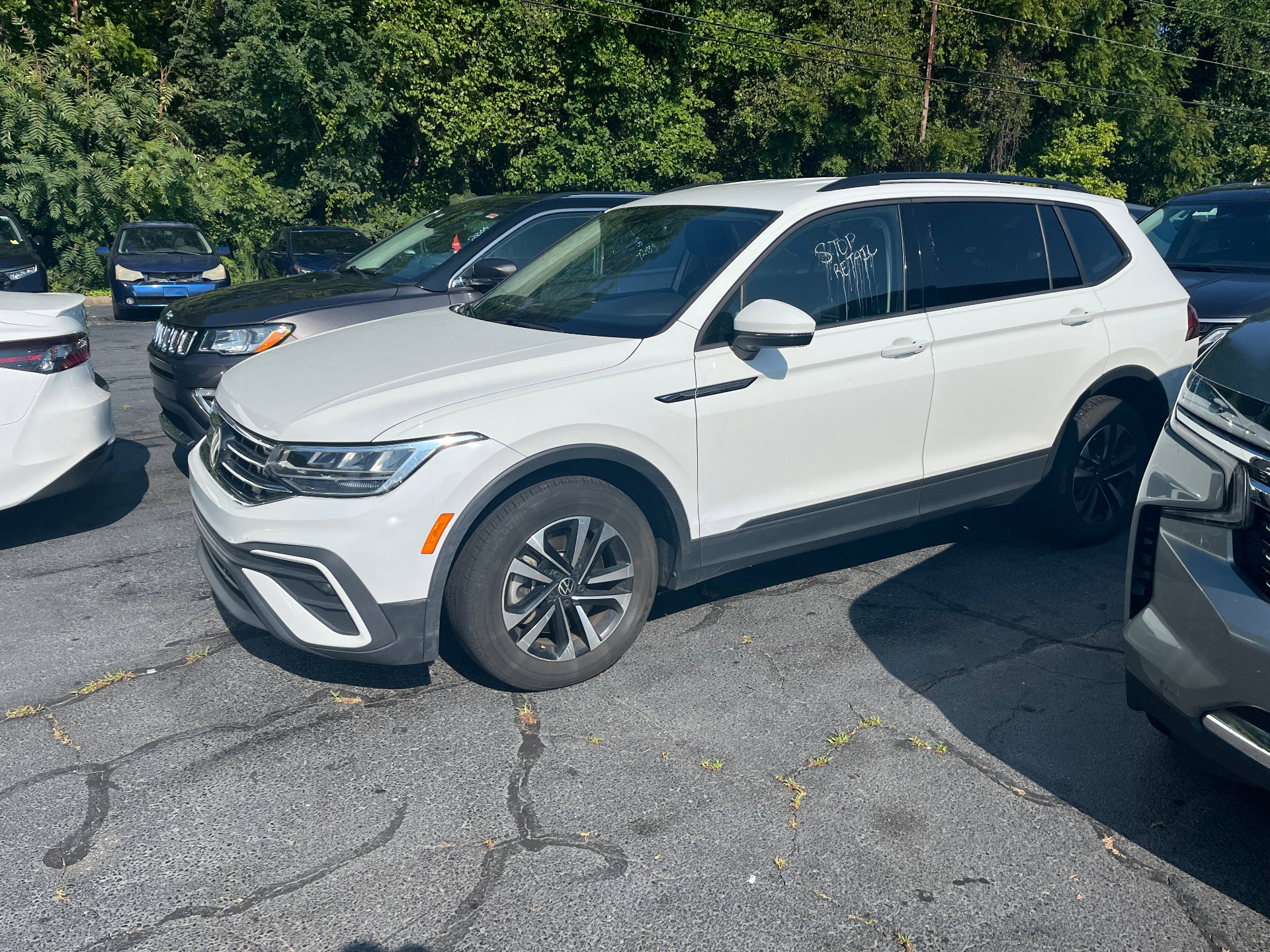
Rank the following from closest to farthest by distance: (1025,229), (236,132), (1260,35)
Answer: (1025,229) < (236,132) < (1260,35)

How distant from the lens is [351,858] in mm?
2834

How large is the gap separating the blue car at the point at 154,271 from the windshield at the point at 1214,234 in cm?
1226

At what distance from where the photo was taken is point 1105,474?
5.21 m

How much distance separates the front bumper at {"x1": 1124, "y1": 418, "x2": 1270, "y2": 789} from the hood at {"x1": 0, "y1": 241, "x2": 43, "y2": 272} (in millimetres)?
13961

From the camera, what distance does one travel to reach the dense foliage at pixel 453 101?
20.3 m

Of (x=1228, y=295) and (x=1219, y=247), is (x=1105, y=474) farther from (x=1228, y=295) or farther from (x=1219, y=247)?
(x=1219, y=247)

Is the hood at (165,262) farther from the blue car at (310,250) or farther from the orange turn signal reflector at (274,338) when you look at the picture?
the orange turn signal reflector at (274,338)

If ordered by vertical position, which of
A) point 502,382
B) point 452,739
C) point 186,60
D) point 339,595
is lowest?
point 452,739

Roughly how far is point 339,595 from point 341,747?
51cm

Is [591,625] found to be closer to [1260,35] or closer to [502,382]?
[502,382]

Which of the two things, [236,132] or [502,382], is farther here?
[236,132]

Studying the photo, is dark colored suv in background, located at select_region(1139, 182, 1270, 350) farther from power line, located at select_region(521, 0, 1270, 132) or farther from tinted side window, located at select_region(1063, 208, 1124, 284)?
power line, located at select_region(521, 0, 1270, 132)

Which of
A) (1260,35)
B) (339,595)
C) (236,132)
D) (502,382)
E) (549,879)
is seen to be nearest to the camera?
(549,879)

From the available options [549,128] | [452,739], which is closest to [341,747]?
[452,739]
